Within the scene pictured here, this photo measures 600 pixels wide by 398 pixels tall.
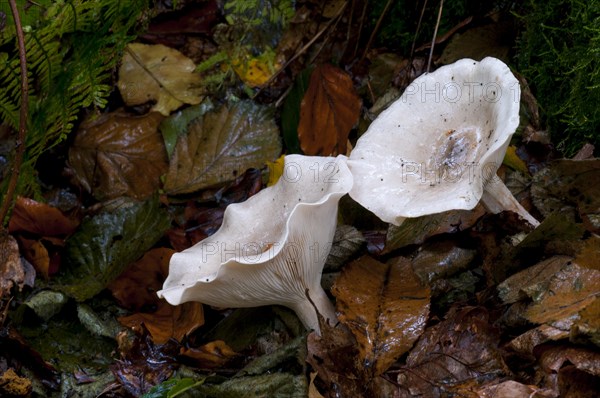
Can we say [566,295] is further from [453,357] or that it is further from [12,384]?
[12,384]

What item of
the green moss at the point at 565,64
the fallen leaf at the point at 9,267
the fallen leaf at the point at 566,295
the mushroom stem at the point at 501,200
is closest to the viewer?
the fallen leaf at the point at 566,295

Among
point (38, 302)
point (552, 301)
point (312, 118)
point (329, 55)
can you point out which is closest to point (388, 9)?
point (329, 55)

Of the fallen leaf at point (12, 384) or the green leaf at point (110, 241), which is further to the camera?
the green leaf at point (110, 241)

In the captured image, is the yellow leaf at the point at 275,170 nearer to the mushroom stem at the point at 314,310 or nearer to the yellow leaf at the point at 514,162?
the mushroom stem at the point at 314,310

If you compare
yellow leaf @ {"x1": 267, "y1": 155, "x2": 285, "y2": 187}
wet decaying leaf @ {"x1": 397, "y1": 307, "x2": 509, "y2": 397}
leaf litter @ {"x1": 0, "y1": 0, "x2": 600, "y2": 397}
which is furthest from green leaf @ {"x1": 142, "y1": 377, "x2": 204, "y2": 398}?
yellow leaf @ {"x1": 267, "y1": 155, "x2": 285, "y2": 187}

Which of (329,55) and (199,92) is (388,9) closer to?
(329,55)

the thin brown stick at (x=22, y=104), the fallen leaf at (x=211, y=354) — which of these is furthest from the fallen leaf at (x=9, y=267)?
the fallen leaf at (x=211, y=354)
